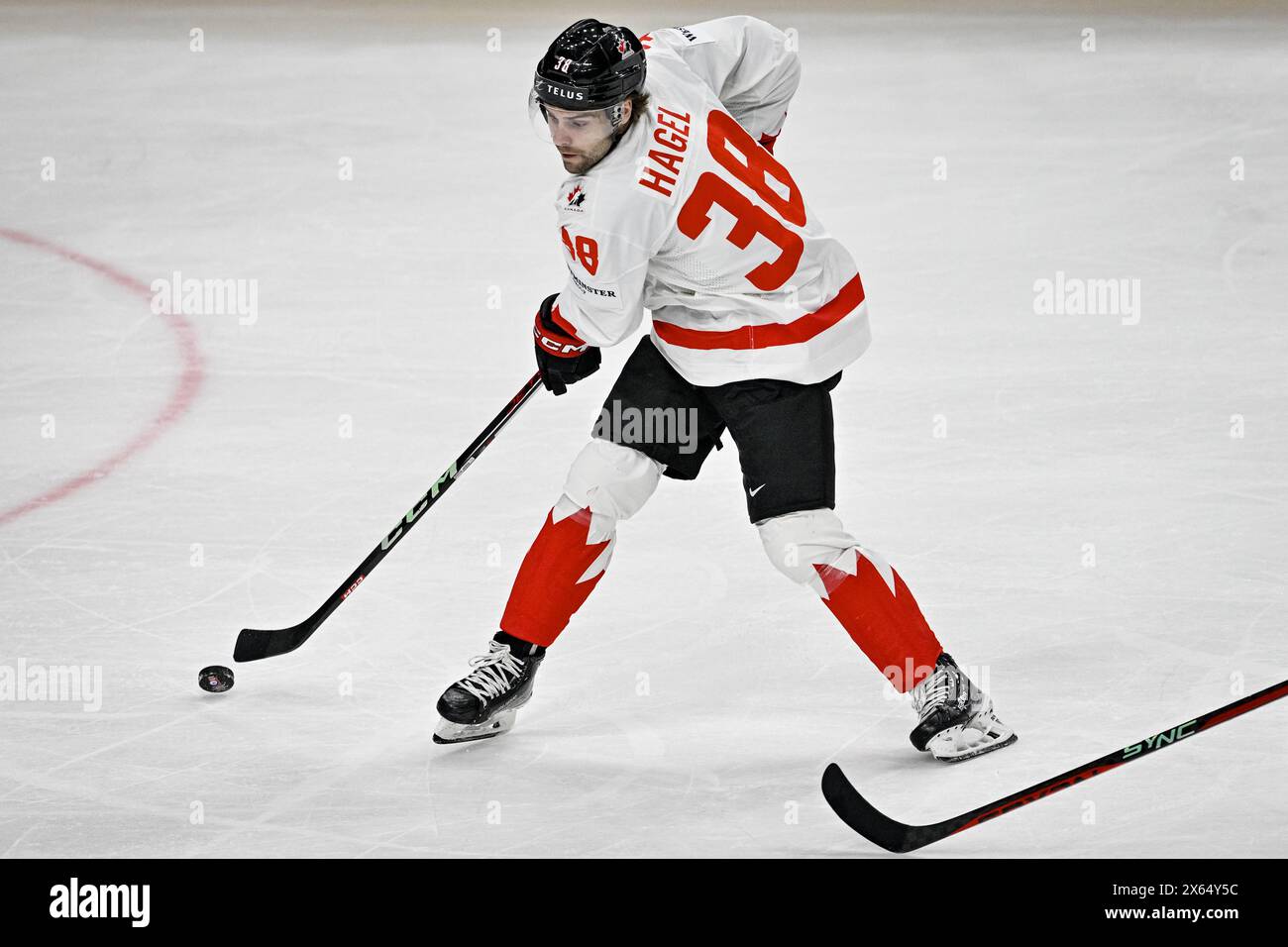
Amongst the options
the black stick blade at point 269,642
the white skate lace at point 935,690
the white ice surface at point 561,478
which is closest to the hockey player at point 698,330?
the white skate lace at point 935,690

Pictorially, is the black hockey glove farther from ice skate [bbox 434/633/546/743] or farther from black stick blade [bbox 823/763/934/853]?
black stick blade [bbox 823/763/934/853]

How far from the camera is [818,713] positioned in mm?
2869

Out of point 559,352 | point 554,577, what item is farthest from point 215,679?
point 559,352

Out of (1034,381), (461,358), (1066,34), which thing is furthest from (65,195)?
(1066,34)

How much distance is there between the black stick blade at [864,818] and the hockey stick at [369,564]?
85cm

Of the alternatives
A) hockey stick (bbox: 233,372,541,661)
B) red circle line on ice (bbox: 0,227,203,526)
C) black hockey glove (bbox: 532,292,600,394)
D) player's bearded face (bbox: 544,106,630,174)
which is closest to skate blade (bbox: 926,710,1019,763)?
black hockey glove (bbox: 532,292,600,394)

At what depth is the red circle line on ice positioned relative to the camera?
3663 mm

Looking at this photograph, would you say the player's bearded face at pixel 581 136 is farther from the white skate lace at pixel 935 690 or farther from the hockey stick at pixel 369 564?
the white skate lace at pixel 935 690

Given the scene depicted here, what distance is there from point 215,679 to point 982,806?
1302mm

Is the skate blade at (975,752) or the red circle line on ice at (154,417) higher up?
the red circle line on ice at (154,417)

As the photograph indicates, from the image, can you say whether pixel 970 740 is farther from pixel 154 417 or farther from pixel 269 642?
pixel 154 417

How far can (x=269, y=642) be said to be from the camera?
9.84 ft

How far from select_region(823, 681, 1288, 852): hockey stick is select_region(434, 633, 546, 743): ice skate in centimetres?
57

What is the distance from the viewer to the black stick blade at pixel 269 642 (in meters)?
2.99
